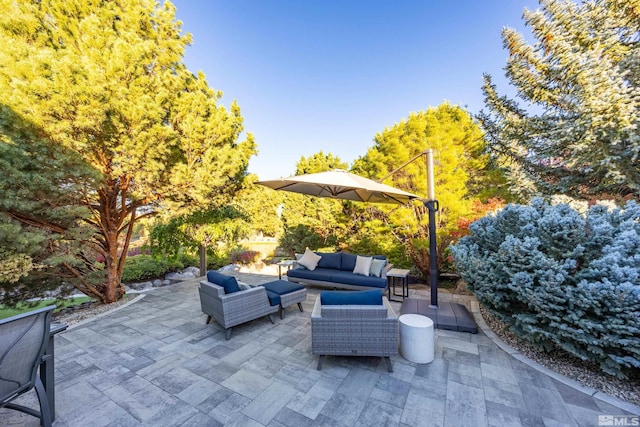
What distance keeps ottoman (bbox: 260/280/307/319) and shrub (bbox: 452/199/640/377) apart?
3.02 metres

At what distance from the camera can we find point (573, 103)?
16.1ft

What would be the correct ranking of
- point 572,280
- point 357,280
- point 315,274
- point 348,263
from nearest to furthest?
point 572,280
point 357,280
point 315,274
point 348,263

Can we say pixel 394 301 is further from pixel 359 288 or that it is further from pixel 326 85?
pixel 326 85

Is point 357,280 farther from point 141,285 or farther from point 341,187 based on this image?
point 141,285

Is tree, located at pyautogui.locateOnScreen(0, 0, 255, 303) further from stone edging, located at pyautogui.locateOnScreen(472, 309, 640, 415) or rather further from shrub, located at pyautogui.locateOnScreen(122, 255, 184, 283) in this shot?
→ stone edging, located at pyautogui.locateOnScreen(472, 309, 640, 415)

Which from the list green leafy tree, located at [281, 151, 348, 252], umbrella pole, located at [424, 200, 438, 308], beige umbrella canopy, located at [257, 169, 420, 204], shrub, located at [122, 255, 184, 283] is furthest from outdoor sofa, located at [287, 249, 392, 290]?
shrub, located at [122, 255, 184, 283]

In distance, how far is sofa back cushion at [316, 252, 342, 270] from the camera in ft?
21.2

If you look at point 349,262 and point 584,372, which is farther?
point 349,262

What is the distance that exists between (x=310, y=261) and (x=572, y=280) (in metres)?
4.94

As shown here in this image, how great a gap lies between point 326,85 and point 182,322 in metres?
8.54

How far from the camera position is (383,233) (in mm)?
8023

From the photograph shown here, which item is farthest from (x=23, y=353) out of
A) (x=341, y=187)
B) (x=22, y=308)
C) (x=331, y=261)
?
(x=331, y=261)

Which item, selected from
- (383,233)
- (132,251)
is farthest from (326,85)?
(132,251)

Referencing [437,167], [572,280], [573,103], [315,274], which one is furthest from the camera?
[437,167]
